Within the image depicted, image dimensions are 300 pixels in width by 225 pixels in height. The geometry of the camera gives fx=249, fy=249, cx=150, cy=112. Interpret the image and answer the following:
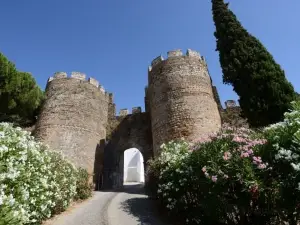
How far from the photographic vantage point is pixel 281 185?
434cm

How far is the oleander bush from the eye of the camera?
4.34 m

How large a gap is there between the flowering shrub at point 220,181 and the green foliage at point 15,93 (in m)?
10.1

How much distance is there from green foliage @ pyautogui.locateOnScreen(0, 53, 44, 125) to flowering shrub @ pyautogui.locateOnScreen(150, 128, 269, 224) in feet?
33.0

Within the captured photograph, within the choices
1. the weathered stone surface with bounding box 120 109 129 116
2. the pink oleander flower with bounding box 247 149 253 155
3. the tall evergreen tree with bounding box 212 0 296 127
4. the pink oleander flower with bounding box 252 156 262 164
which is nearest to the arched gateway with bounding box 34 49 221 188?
the weathered stone surface with bounding box 120 109 129 116

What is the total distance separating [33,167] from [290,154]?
5.45 metres

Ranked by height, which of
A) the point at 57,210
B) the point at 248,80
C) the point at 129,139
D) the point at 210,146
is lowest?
the point at 57,210

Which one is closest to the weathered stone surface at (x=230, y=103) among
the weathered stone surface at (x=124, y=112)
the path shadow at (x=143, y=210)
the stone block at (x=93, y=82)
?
the weathered stone surface at (x=124, y=112)

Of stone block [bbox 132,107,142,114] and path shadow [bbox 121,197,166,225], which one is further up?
stone block [bbox 132,107,142,114]

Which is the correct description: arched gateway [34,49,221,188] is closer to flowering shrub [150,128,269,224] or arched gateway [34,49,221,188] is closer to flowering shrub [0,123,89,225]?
flowering shrub [150,128,269,224]

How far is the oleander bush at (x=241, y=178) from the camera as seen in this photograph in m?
4.34

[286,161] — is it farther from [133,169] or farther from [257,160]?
[133,169]

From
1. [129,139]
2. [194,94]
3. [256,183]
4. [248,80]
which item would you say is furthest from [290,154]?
[129,139]

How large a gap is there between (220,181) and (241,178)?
514 mm

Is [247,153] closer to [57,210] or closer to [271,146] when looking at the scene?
[271,146]
